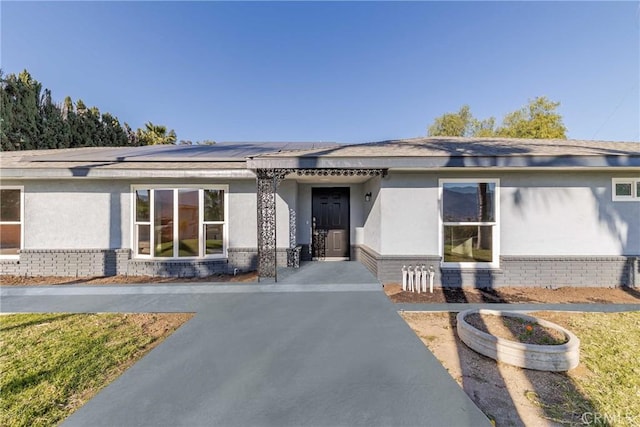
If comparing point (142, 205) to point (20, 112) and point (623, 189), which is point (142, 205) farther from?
point (20, 112)

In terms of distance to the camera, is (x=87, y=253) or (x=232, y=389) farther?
(x=87, y=253)

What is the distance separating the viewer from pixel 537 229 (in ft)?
20.7

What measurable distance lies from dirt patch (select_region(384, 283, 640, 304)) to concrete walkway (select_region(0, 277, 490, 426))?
1274 mm

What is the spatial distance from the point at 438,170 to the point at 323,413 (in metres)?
5.54

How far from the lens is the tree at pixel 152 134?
2594cm

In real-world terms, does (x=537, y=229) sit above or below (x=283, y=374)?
above

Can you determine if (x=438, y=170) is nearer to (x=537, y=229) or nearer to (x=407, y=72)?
(x=537, y=229)

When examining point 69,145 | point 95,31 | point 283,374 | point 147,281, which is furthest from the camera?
A: point 69,145

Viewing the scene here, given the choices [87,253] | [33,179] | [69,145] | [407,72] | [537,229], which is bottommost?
[87,253]

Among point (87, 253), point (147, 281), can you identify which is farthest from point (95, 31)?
point (147, 281)

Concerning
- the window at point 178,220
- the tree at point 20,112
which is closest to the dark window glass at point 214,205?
the window at point 178,220

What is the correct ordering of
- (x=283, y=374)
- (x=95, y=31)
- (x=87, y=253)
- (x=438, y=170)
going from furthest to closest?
1. (x=95, y=31)
2. (x=87, y=253)
3. (x=438, y=170)
4. (x=283, y=374)

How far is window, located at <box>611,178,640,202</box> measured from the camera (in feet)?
20.6

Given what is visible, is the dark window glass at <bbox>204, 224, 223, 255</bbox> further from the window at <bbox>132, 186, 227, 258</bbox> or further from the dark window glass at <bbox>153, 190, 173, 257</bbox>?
the dark window glass at <bbox>153, 190, 173, 257</bbox>
